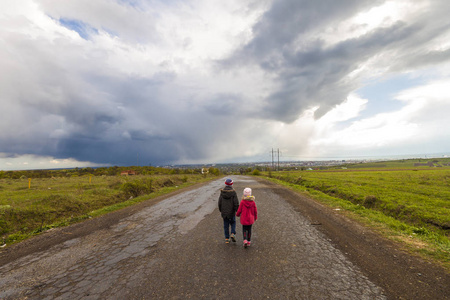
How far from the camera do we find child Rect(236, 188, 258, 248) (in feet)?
19.1

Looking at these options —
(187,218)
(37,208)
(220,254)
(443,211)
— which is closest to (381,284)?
(220,254)

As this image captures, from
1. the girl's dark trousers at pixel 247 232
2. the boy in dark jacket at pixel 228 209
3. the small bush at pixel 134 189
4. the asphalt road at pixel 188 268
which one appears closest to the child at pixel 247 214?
the girl's dark trousers at pixel 247 232

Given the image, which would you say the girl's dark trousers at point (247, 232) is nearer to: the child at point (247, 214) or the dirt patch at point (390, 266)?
the child at point (247, 214)

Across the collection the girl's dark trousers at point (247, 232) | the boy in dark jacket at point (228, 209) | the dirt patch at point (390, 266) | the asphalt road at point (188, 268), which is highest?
the boy in dark jacket at point (228, 209)

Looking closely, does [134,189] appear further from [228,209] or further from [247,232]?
[247,232]

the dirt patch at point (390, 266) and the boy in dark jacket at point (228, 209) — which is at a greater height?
the boy in dark jacket at point (228, 209)

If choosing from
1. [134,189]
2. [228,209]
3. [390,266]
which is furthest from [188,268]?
[134,189]

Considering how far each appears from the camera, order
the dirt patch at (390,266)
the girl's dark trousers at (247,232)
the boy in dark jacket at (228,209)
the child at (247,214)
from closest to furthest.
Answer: the dirt patch at (390,266)
the child at (247,214)
the girl's dark trousers at (247,232)
the boy in dark jacket at (228,209)

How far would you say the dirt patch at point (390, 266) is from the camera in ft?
12.3

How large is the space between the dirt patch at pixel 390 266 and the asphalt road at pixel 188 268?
0.94 feet

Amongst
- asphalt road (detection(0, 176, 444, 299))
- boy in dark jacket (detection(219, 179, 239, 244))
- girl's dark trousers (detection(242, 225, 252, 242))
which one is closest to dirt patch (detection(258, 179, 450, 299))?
asphalt road (detection(0, 176, 444, 299))

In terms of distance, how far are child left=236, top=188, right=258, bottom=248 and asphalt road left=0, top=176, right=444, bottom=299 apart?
0.37 m

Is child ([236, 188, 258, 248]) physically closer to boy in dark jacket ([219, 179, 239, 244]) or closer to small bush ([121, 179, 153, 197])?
boy in dark jacket ([219, 179, 239, 244])

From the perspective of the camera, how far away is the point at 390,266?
4699 millimetres
